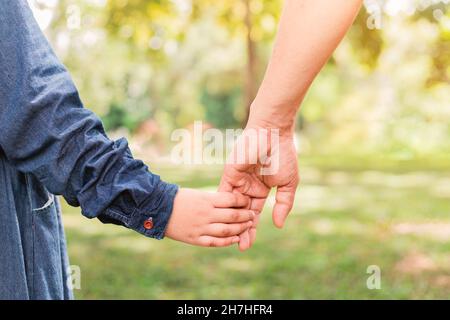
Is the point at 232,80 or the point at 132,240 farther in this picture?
the point at 232,80

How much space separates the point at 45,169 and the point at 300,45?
63cm

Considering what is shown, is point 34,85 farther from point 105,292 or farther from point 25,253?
point 105,292

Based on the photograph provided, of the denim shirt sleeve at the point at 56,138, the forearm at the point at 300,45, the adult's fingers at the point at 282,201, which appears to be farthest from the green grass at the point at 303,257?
the denim shirt sleeve at the point at 56,138

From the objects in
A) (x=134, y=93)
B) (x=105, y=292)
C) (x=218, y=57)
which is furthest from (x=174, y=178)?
(x=218, y=57)

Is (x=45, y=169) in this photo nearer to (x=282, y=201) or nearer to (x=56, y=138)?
(x=56, y=138)

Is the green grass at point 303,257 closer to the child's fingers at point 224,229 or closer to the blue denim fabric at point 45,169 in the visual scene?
the child's fingers at point 224,229

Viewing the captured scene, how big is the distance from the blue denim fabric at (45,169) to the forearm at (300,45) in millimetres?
361

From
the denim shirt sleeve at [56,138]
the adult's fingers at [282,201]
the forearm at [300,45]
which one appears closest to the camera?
the denim shirt sleeve at [56,138]

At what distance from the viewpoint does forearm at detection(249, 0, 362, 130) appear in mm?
1477

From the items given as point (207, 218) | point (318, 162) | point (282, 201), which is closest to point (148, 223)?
point (207, 218)

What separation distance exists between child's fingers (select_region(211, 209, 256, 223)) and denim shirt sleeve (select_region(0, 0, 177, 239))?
0.22m

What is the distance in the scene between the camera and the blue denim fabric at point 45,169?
121cm
